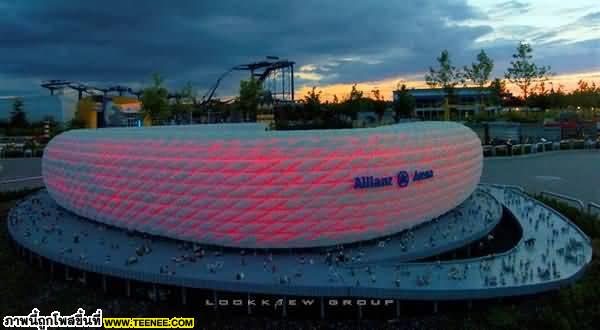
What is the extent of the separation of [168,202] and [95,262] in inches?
113

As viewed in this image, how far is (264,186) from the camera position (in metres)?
13.4

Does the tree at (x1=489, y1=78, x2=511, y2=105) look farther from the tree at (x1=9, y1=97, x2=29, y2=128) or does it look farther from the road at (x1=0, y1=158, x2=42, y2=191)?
the tree at (x1=9, y1=97, x2=29, y2=128)

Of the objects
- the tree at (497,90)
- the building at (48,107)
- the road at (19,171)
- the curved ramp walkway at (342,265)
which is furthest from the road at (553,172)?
the building at (48,107)

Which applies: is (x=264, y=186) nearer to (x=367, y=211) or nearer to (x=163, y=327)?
(x=367, y=211)

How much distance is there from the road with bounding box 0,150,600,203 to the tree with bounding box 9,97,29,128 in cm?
3692

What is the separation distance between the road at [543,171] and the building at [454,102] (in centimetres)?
2727

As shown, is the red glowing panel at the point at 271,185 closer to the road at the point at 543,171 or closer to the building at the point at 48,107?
the road at the point at 543,171

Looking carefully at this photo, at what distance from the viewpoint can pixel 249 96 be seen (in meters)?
51.4

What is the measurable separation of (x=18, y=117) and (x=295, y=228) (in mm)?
80835

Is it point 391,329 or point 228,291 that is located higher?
point 228,291

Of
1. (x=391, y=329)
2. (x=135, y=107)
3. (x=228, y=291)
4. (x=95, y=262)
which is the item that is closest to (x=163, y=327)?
(x=228, y=291)

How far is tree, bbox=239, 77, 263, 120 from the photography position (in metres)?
51.3

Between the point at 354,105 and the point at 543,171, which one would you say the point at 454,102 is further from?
the point at 543,171

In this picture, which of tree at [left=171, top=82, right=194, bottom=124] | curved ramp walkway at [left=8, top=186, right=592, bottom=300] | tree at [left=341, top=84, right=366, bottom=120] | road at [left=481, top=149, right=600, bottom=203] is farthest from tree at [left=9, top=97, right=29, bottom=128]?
road at [left=481, top=149, right=600, bottom=203]
